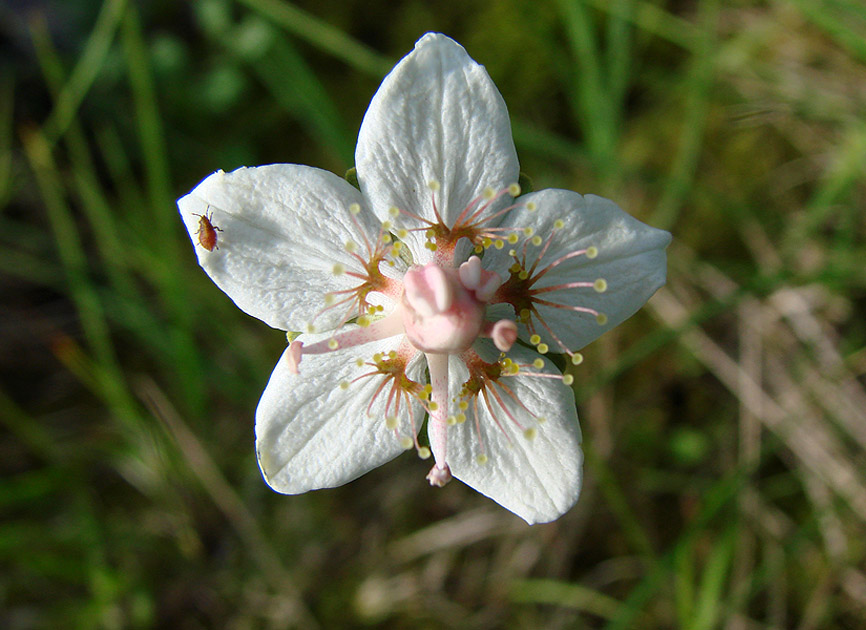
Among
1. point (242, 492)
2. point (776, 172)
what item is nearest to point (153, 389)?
point (242, 492)

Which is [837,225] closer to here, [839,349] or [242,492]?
[839,349]

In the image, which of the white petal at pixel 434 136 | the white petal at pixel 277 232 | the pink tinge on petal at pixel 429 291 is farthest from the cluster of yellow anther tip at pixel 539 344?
the white petal at pixel 277 232

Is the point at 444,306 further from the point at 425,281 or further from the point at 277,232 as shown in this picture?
the point at 277,232

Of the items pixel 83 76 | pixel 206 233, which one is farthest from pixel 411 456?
pixel 83 76

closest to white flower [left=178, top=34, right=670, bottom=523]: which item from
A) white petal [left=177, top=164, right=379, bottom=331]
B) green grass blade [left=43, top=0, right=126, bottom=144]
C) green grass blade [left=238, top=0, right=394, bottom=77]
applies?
white petal [left=177, top=164, right=379, bottom=331]

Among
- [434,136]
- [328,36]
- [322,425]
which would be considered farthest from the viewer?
[328,36]

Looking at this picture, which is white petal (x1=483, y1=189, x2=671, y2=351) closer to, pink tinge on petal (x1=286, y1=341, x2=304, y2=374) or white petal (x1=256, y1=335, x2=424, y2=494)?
white petal (x1=256, y1=335, x2=424, y2=494)

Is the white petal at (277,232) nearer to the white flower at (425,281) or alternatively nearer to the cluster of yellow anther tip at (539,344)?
the white flower at (425,281)

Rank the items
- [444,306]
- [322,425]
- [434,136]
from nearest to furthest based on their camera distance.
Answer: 1. [444,306]
2. [434,136]
3. [322,425]
